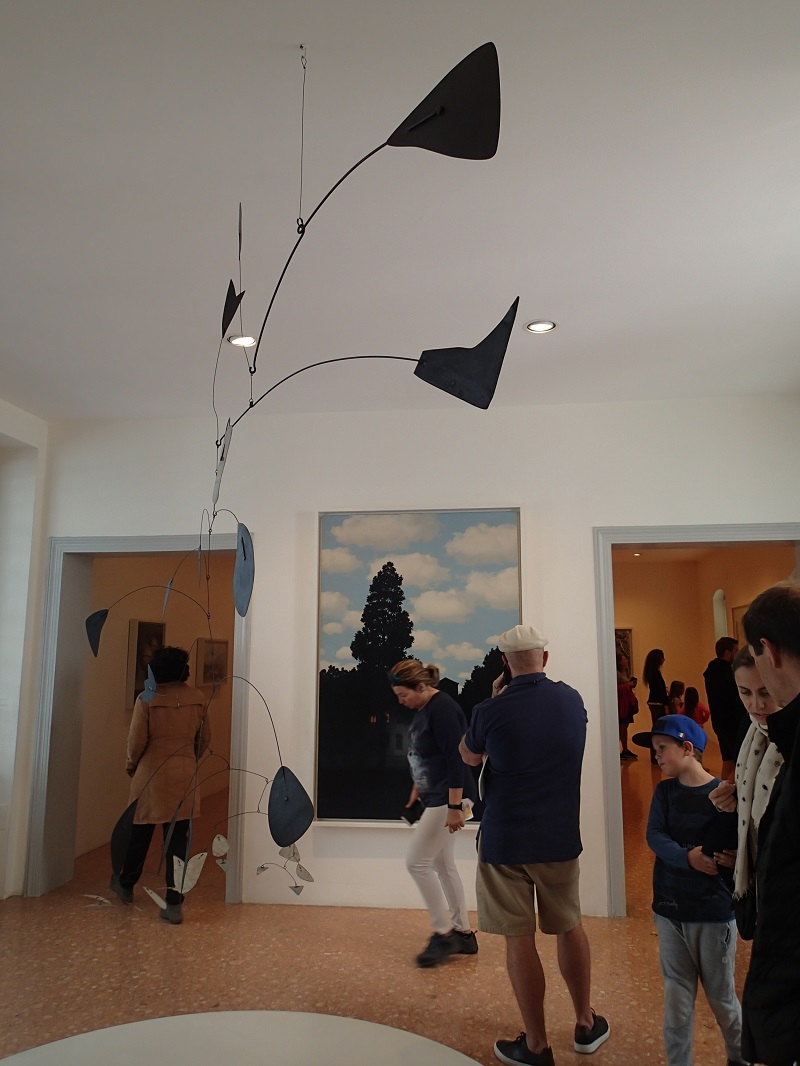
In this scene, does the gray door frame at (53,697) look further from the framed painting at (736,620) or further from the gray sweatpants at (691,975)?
the framed painting at (736,620)

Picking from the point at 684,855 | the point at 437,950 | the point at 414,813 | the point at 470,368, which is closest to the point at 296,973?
the point at 437,950

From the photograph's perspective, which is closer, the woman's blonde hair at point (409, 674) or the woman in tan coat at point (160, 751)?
the woman's blonde hair at point (409, 674)

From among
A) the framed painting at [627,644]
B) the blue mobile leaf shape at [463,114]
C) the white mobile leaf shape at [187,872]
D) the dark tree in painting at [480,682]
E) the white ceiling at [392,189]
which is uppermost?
the white ceiling at [392,189]

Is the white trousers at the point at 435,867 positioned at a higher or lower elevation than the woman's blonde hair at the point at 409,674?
lower

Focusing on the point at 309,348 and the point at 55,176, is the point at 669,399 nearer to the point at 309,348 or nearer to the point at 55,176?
the point at 309,348

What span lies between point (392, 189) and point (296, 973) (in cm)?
319

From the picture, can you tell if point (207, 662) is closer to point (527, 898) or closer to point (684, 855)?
point (527, 898)

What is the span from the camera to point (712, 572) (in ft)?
32.7

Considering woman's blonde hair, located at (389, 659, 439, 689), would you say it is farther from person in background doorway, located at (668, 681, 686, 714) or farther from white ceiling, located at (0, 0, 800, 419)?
person in background doorway, located at (668, 681, 686, 714)

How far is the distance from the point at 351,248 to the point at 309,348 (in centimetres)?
95

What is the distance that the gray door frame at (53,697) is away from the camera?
180 inches

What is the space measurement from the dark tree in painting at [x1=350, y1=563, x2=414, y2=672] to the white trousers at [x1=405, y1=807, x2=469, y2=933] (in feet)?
3.39

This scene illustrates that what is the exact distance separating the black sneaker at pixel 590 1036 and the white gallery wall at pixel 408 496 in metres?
1.48

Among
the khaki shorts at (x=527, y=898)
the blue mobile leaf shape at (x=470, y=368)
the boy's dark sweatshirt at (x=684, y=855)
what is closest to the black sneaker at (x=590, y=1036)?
the khaki shorts at (x=527, y=898)
